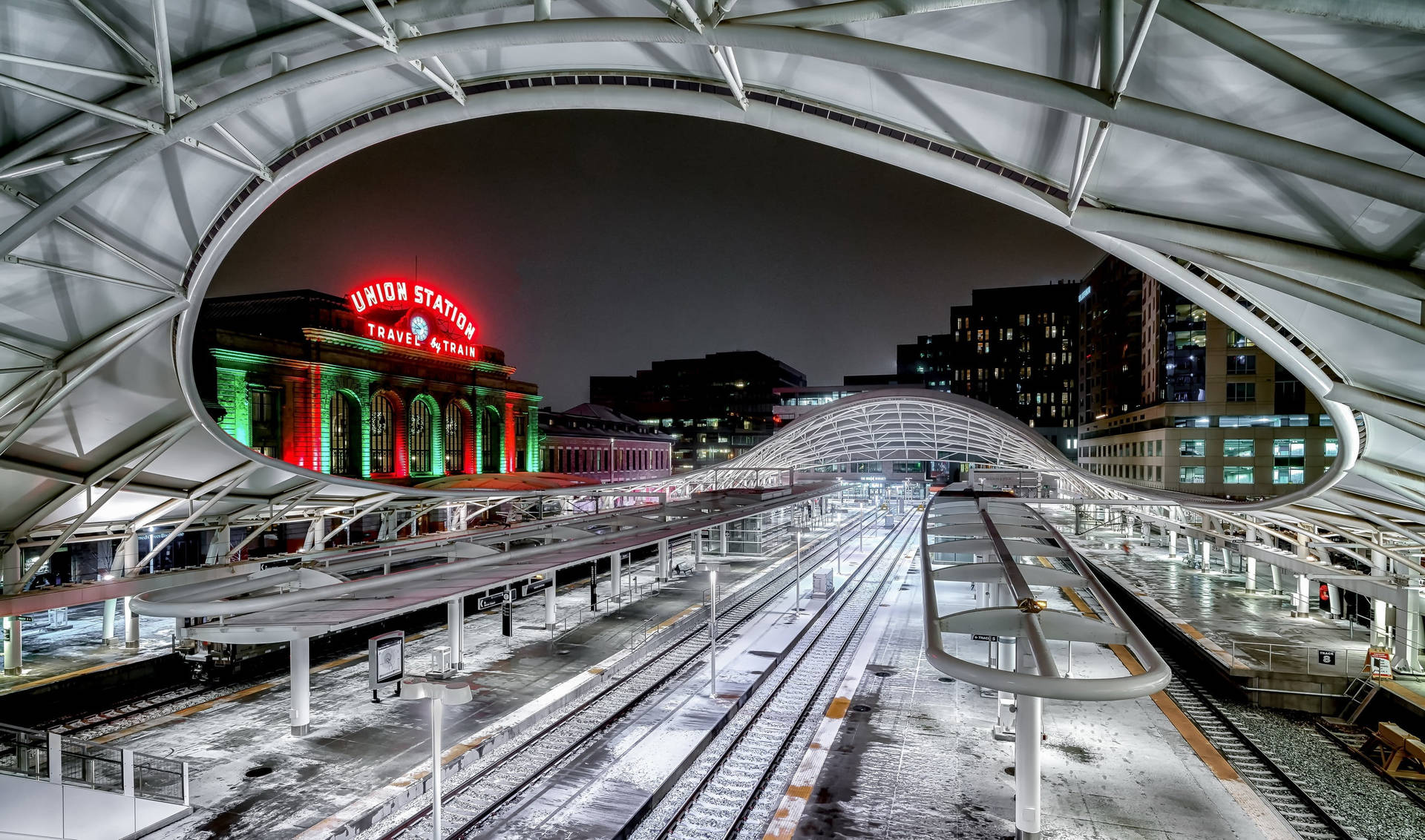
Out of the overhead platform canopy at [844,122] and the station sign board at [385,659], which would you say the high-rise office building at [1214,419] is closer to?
the overhead platform canopy at [844,122]

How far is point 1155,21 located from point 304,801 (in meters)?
16.1

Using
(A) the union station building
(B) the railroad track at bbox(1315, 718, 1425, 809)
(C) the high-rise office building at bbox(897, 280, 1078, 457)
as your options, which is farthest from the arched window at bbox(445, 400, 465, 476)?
(C) the high-rise office building at bbox(897, 280, 1078, 457)

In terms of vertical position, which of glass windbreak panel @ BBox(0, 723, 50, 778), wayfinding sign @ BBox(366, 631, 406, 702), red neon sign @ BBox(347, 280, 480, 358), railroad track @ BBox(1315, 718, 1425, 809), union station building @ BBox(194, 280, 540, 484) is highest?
red neon sign @ BBox(347, 280, 480, 358)

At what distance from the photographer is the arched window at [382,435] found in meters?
45.4

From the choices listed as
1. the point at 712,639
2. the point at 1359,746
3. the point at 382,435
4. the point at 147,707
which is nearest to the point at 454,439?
the point at 382,435

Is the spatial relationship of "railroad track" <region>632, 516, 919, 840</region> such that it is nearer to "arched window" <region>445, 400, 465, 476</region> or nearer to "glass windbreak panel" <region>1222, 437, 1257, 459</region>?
"arched window" <region>445, 400, 465, 476</region>

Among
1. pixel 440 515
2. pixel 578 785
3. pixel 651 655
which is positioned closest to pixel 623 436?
pixel 440 515

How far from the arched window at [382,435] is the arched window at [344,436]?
1377mm

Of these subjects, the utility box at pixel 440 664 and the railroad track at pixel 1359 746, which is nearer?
the railroad track at pixel 1359 746

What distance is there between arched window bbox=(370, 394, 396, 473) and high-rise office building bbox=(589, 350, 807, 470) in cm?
7746

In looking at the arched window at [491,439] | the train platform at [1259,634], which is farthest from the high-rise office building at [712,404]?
the train platform at [1259,634]

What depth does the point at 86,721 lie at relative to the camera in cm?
1552

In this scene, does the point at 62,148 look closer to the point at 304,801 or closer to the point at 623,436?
the point at 304,801

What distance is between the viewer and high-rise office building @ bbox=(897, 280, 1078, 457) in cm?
Result: 11938
